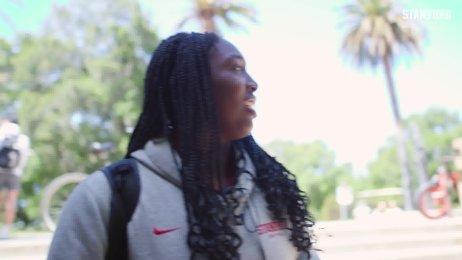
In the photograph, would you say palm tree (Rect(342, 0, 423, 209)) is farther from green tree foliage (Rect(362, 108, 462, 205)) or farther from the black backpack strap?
the black backpack strap

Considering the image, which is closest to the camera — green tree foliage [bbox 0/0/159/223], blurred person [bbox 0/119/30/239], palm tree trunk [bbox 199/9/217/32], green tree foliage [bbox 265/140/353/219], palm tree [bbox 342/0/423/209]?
blurred person [bbox 0/119/30/239]

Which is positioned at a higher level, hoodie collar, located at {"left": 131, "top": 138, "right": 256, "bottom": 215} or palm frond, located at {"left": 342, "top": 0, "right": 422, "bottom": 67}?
palm frond, located at {"left": 342, "top": 0, "right": 422, "bottom": 67}

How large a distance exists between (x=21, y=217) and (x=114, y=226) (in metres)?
20.0

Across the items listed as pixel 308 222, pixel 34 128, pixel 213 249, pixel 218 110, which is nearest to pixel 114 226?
pixel 213 249

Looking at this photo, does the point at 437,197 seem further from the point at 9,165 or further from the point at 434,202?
the point at 9,165

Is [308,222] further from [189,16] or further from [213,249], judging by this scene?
[189,16]

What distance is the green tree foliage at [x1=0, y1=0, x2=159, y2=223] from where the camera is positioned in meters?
18.3

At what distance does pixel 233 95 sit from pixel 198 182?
0.23m

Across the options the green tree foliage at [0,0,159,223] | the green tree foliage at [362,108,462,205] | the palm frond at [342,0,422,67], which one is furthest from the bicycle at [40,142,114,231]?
the green tree foliage at [362,108,462,205]

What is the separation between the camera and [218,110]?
114cm

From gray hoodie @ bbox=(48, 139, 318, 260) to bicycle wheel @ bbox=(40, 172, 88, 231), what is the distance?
547 centimetres

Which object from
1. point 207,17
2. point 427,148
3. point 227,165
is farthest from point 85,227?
point 427,148

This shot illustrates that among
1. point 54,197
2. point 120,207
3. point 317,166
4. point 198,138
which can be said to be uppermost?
point 198,138

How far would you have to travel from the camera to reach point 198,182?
3.43 feet
